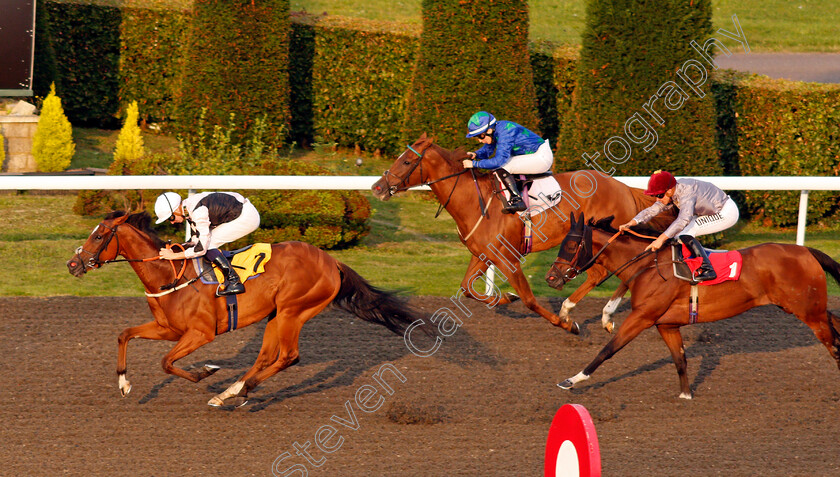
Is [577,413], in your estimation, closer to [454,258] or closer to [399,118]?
[454,258]

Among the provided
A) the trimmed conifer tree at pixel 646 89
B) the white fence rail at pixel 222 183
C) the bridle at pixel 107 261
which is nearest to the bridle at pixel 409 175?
the white fence rail at pixel 222 183

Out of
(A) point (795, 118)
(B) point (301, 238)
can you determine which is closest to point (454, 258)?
(B) point (301, 238)

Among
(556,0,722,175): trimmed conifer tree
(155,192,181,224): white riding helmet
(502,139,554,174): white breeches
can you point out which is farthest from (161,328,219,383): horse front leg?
(556,0,722,175): trimmed conifer tree

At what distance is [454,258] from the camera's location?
9.63 meters

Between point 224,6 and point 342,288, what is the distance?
6.51 m

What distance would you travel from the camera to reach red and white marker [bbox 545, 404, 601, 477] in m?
2.87

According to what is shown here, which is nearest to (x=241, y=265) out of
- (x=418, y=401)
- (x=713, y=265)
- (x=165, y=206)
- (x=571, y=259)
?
(x=165, y=206)

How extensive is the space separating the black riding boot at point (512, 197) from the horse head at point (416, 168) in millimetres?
343

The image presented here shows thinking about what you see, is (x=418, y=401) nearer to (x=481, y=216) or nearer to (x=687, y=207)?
(x=481, y=216)

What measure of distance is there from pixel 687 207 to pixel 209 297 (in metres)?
3.04

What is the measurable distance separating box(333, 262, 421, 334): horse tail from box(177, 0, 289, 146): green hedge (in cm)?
570

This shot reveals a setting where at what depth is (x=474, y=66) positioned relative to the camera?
10789 millimetres

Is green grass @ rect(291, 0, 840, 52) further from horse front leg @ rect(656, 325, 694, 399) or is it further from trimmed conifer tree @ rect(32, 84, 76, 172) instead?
horse front leg @ rect(656, 325, 694, 399)

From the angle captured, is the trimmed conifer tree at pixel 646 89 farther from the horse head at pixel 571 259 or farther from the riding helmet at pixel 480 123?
the horse head at pixel 571 259
